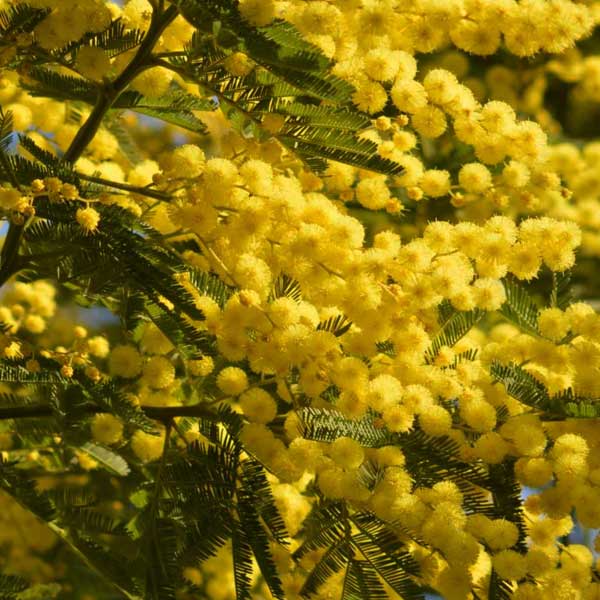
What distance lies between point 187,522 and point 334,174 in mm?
920

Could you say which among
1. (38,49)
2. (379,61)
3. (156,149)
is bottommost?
(156,149)

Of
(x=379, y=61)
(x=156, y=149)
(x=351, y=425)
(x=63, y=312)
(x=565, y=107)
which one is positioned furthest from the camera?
(x=565, y=107)

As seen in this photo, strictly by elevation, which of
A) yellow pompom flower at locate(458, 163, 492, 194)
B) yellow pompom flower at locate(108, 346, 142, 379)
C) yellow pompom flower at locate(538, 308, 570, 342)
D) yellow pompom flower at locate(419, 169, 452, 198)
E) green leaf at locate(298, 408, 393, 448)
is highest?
yellow pompom flower at locate(458, 163, 492, 194)

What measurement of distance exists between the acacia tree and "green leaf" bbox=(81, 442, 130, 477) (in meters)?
0.01

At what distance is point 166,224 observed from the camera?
2.64m

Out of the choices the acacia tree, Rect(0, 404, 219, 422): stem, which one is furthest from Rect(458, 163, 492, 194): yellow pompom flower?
Rect(0, 404, 219, 422): stem

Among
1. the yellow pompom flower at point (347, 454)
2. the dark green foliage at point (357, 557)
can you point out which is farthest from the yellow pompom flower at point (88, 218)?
the dark green foliage at point (357, 557)

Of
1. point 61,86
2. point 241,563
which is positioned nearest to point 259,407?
point 241,563

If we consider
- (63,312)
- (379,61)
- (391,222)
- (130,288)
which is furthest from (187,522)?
(63,312)

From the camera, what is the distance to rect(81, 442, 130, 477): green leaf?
2.59 meters

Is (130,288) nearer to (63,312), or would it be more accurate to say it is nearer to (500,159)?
(500,159)

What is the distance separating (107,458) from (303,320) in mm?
685

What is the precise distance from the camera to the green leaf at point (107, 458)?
8.51ft

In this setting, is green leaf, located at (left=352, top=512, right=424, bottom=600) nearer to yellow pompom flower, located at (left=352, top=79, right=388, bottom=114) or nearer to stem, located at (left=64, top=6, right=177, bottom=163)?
yellow pompom flower, located at (left=352, top=79, right=388, bottom=114)
